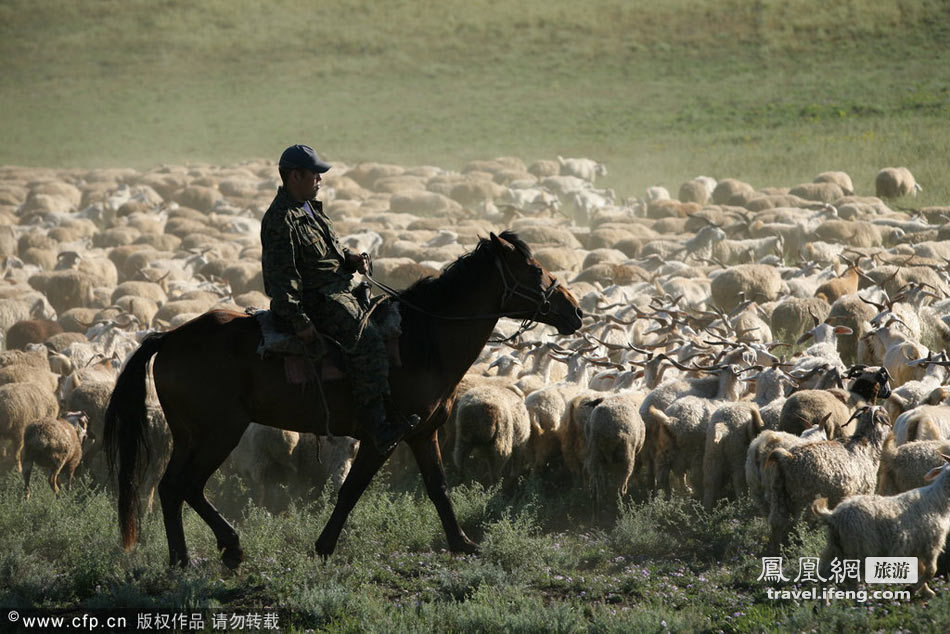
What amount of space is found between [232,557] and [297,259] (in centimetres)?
216

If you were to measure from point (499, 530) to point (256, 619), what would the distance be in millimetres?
2127

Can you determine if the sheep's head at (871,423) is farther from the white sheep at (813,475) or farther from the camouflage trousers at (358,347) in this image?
the camouflage trousers at (358,347)

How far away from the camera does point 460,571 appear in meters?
7.25

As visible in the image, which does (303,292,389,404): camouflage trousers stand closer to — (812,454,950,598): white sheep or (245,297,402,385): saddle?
(245,297,402,385): saddle

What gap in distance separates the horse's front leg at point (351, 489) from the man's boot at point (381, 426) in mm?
159

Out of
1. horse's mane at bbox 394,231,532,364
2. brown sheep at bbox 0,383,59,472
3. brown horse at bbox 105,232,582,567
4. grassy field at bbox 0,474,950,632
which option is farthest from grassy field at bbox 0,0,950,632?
horse's mane at bbox 394,231,532,364

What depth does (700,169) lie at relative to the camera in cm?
A: 3328

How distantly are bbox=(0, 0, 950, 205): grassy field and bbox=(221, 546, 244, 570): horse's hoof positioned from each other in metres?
25.5

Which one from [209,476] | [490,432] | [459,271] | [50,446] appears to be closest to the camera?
[209,476]

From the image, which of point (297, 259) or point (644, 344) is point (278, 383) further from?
point (644, 344)

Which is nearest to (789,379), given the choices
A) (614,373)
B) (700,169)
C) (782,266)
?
(614,373)

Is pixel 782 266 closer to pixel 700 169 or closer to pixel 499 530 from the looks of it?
Answer: pixel 499 530

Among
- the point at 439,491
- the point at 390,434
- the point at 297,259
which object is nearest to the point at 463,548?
the point at 439,491

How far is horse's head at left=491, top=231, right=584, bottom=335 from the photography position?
745 cm
